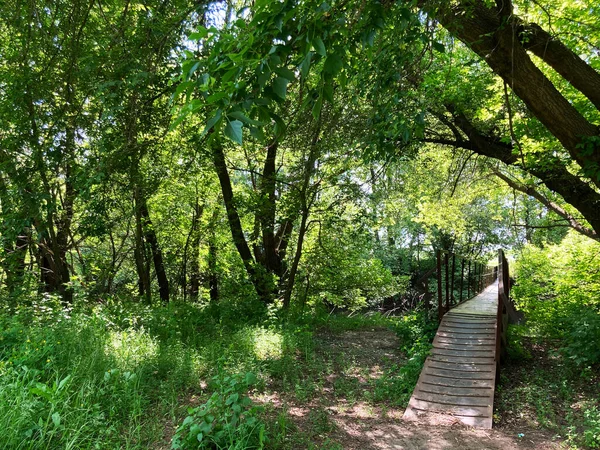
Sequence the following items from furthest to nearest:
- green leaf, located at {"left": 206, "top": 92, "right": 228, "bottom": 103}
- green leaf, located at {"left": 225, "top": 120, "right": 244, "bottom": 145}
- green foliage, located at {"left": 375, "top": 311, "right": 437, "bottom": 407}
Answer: green foliage, located at {"left": 375, "top": 311, "right": 437, "bottom": 407}
green leaf, located at {"left": 206, "top": 92, "right": 228, "bottom": 103}
green leaf, located at {"left": 225, "top": 120, "right": 244, "bottom": 145}

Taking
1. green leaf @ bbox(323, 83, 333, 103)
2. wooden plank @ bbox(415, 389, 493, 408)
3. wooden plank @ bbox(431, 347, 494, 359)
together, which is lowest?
wooden plank @ bbox(415, 389, 493, 408)

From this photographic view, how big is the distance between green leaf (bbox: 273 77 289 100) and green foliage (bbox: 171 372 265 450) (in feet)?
8.09

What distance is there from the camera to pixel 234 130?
1.46 m

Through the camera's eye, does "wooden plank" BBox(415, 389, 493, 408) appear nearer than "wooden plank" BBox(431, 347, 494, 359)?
Yes

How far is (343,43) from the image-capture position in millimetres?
2471

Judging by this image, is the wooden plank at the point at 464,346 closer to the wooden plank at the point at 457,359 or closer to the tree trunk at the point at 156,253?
the wooden plank at the point at 457,359

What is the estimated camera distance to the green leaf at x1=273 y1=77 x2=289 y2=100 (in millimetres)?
1691

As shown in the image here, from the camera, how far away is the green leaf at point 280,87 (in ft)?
5.55

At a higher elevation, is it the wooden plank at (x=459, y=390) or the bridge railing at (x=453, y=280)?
the bridge railing at (x=453, y=280)

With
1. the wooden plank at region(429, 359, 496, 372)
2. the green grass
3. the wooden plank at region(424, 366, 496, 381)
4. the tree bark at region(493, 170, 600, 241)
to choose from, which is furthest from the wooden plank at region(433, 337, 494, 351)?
the tree bark at region(493, 170, 600, 241)

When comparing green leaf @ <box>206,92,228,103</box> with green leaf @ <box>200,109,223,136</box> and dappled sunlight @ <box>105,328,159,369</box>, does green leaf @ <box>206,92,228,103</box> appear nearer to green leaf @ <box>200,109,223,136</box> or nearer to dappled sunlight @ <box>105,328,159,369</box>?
green leaf @ <box>200,109,223,136</box>

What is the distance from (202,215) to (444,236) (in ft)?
50.1

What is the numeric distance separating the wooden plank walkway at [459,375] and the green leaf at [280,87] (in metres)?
4.55

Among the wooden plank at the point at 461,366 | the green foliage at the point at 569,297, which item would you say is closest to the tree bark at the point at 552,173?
the green foliage at the point at 569,297
